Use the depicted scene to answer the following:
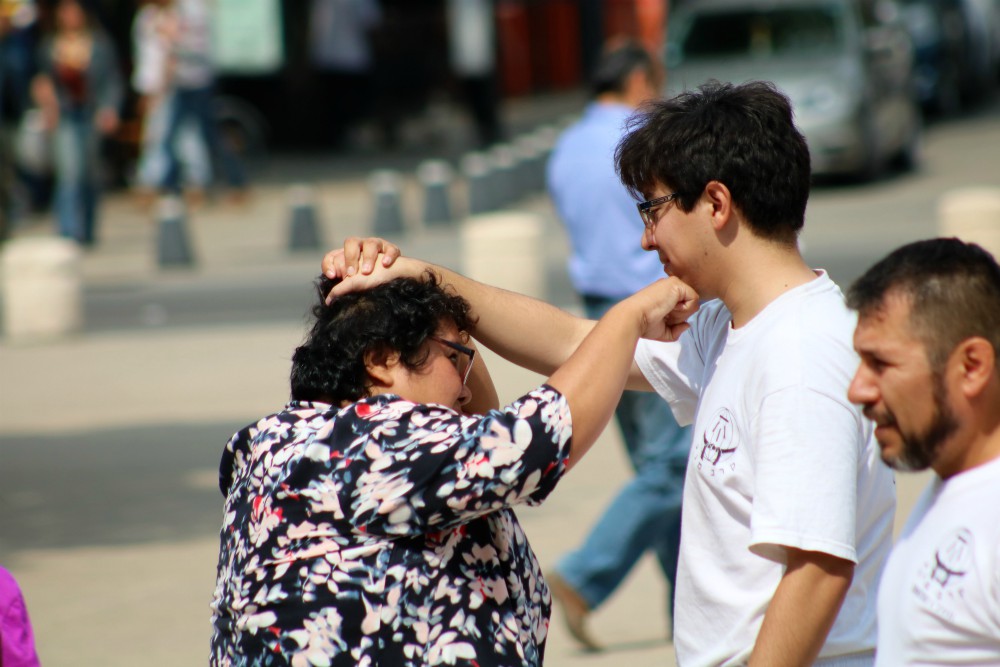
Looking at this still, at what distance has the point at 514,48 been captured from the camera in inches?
1137

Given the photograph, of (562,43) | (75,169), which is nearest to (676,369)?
(75,169)

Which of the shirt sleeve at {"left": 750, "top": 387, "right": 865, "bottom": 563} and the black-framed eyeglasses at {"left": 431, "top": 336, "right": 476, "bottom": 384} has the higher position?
the black-framed eyeglasses at {"left": 431, "top": 336, "right": 476, "bottom": 384}

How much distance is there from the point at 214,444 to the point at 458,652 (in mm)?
5718

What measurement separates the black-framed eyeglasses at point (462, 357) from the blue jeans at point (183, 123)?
548 inches

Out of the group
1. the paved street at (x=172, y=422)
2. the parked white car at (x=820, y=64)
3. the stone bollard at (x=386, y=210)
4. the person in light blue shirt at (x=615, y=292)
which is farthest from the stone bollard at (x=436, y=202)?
the person in light blue shirt at (x=615, y=292)

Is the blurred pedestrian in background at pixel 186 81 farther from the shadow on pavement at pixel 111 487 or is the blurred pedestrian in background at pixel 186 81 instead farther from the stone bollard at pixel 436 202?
the shadow on pavement at pixel 111 487

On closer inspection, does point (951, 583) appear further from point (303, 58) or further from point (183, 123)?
point (303, 58)

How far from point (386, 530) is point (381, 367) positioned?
1.10 ft

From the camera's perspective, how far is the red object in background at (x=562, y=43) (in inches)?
1150

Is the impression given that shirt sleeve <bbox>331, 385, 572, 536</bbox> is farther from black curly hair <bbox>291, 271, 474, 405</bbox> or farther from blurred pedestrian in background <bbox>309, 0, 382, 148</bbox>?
blurred pedestrian in background <bbox>309, 0, 382, 148</bbox>

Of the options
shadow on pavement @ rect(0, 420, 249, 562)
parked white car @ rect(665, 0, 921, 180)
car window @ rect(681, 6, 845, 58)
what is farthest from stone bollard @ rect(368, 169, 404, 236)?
shadow on pavement @ rect(0, 420, 249, 562)

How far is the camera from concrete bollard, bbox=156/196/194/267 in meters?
13.9

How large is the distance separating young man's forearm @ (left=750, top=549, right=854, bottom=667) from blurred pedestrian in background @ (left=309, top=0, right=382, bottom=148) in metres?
19.2

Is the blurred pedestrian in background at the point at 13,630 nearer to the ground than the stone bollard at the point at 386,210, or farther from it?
farther from it
